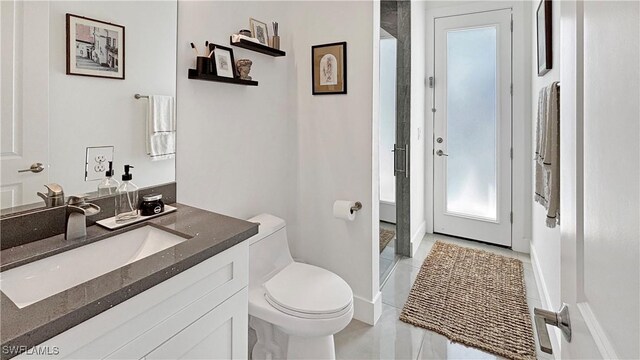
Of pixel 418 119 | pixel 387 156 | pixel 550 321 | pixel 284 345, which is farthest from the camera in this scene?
pixel 418 119

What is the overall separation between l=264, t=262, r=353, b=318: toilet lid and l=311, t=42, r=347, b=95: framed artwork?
3.78 feet

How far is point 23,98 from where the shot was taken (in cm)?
105

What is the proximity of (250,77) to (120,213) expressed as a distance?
1007 millimetres

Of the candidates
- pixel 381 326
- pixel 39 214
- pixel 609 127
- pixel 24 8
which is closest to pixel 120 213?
pixel 39 214

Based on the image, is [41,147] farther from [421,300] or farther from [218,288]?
[421,300]

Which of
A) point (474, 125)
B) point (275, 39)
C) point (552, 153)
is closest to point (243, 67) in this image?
point (275, 39)

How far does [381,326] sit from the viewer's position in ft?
7.00

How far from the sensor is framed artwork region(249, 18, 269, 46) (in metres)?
1.95

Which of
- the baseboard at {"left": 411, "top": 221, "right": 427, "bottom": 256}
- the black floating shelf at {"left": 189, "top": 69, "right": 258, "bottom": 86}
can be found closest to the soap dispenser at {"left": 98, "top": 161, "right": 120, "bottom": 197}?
the black floating shelf at {"left": 189, "top": 69, "right": 258, "bottom": 86}

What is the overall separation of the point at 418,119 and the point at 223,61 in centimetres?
225

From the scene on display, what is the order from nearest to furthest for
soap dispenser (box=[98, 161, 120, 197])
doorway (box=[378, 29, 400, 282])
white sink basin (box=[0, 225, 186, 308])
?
white sink basin (box=[0, 225, 186, 308]) → soap dispenser (box=[98, 161, 120, 197]) → doorway (box=[378, 29, 400, 282])

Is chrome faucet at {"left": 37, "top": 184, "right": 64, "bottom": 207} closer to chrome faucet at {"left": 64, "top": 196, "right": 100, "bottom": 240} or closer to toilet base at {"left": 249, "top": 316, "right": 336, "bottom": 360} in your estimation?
chrome faucet at {"left": 64, "top": 196, "right": 100, "bottom": 240}

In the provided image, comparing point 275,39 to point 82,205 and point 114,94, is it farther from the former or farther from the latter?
point 82,205

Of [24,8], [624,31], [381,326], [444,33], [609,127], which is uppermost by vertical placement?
[444,33]
